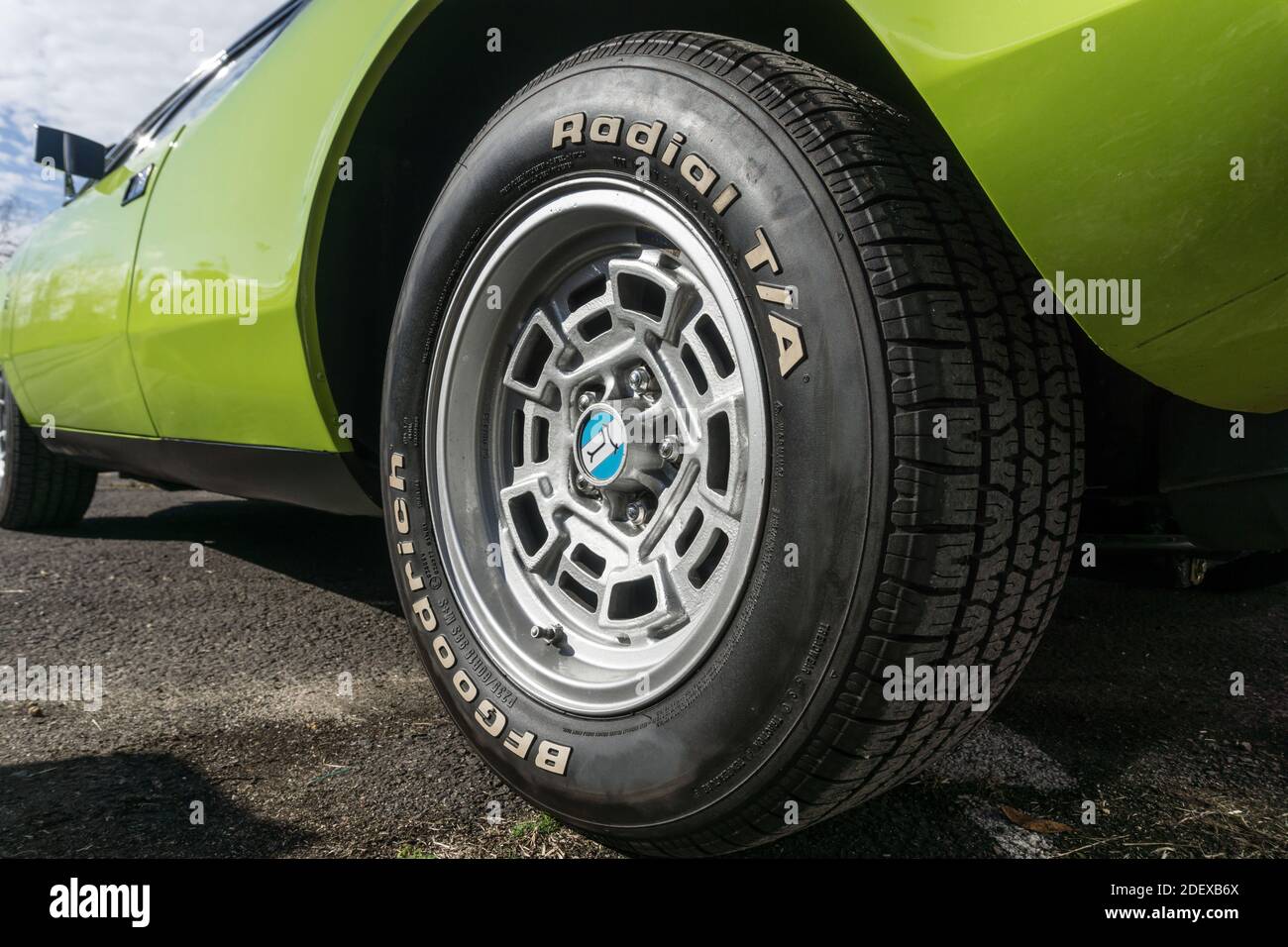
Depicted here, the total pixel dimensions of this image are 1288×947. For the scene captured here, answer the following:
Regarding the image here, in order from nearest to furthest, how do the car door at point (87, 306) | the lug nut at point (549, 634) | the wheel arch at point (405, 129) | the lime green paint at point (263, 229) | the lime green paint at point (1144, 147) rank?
the lime green paint at point (1144, 147), the lug nut at point (549, 634), the wheel arch at point (405, 129), the lime green paint at point (263, 229), the car door at point (87, 306)

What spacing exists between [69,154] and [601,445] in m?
2.82

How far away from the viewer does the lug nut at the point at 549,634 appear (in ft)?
4.74

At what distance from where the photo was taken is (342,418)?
1.85 metres

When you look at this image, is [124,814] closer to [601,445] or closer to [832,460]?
[601,445]

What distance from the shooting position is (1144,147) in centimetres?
82

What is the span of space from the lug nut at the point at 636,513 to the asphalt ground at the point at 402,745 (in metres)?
0.47

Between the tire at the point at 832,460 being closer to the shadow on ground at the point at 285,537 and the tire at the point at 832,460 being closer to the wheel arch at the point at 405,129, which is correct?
the wheel arch at the point at 405,129

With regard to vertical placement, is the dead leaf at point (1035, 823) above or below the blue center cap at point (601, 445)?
below

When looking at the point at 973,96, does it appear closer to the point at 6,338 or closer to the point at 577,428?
the point at 577,428

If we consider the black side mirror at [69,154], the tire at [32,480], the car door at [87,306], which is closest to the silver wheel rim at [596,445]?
the car door at [87,306]

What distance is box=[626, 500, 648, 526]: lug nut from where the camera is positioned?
1.41 meters

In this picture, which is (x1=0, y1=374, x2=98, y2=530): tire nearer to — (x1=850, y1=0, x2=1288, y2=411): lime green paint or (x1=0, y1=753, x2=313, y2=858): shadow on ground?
(x1=0, y1=753, x2=313, y2=858): shadow on ground

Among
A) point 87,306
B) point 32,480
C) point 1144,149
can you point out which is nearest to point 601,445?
point 1144,149

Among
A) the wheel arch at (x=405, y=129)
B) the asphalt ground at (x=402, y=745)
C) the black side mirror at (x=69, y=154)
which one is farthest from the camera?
the black side mirror at (x=69, y=154)
